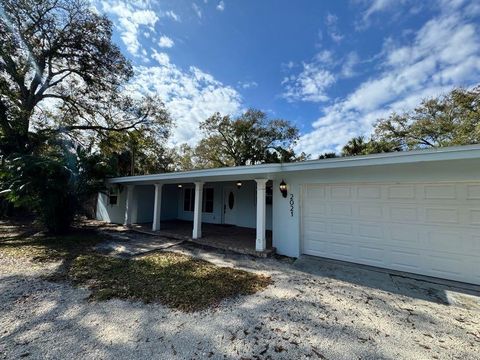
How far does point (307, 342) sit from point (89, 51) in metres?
15.1

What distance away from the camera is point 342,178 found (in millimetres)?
5500

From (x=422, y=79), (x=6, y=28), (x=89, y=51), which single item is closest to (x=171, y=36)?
(x=89, y=51)

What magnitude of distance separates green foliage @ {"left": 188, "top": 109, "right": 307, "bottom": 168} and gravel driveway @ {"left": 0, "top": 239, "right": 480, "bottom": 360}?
16.7m

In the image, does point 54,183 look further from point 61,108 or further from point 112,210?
point 61,108

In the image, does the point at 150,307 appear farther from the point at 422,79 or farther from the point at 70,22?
the point at 70,22

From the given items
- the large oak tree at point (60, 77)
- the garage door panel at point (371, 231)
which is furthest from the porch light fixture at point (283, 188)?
the large oak tree at point (60, 77)

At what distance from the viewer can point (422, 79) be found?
31.9ft

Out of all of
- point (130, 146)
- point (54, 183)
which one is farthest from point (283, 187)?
point (130, 146)

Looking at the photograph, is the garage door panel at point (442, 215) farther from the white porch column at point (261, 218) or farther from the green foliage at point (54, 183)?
the green foliage at point (54, 183)

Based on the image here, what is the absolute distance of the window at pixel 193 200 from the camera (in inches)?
470

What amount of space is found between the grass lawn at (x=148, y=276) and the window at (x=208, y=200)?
5571 millimetres

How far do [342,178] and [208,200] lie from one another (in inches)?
308

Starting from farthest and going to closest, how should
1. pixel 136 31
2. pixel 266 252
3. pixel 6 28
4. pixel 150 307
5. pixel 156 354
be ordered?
pixel 6 28, pixel 136 31, pixel 266 252, pixel 150 307, pixel 156 354

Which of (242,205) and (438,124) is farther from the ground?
(438,124)
